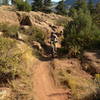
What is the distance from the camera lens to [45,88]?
995cm

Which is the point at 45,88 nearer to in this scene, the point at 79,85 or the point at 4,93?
the point at 79,85

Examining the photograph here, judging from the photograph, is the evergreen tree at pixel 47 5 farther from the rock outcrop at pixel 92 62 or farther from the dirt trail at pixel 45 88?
the dirt trail at pixel 45 88

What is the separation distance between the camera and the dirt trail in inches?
363

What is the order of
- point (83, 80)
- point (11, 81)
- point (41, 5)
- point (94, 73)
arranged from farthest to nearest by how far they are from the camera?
1. point (41, 5)
2. point (94, 73)
3. point (83, 80)
4. point (11, 81)

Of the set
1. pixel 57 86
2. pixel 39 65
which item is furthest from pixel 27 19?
pixel 57 86

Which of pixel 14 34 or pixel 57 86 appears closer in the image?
pixel 57 86

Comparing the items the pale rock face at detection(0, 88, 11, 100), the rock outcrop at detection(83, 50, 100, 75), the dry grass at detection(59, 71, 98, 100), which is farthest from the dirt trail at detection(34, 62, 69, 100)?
the rock outcrop at detection(83, 50, 100, 75)

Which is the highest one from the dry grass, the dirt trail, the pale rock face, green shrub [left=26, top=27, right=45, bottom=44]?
green shrub [left=26, top=27, right=45, bottom=44]

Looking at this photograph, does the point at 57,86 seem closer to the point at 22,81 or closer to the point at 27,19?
the point at 22,81

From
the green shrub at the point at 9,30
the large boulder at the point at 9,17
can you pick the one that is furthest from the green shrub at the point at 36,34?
the large boulder at the point at 9,17

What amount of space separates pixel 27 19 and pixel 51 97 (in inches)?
588

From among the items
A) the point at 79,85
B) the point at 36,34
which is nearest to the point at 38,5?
the point at 36,34

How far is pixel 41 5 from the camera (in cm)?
4275

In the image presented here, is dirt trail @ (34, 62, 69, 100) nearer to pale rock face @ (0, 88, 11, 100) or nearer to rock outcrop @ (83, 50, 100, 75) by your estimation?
pale rock face @ (0, 88, 11, 100)
